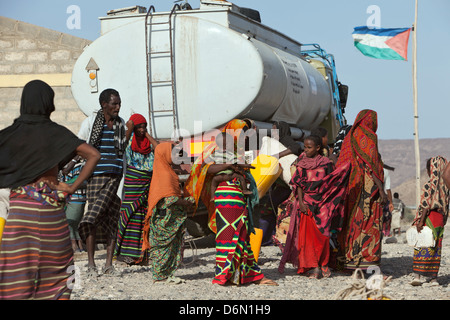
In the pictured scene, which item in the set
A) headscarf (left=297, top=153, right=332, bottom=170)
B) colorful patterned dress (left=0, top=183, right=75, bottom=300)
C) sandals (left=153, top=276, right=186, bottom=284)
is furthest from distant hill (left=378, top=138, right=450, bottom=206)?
colorful patterned dress (left=0, top=183, right=75, bottom=300)

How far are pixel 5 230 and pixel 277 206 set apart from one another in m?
5.40

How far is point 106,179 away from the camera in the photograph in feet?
22.8

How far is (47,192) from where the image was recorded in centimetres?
416

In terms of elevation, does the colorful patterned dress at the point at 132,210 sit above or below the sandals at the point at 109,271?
above

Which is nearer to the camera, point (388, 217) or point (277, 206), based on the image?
point (277, 206)

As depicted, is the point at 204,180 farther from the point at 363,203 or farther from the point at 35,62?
the point at 35,62

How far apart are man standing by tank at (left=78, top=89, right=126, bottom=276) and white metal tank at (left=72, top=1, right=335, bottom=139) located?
5.87 feet

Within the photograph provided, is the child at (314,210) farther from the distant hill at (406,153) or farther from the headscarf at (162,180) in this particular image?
the distant hill at (406,153)

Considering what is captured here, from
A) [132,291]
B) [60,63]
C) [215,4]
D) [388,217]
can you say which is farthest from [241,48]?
[60,63]

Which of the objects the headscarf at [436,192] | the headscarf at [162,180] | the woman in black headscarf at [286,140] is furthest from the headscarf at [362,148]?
the headscarf at [162,180]

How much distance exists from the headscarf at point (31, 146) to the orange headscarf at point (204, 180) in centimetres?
258

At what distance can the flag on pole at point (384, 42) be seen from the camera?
15.2 meters

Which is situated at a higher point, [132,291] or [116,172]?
[116,172]

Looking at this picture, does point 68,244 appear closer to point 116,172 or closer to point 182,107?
point 116,172
